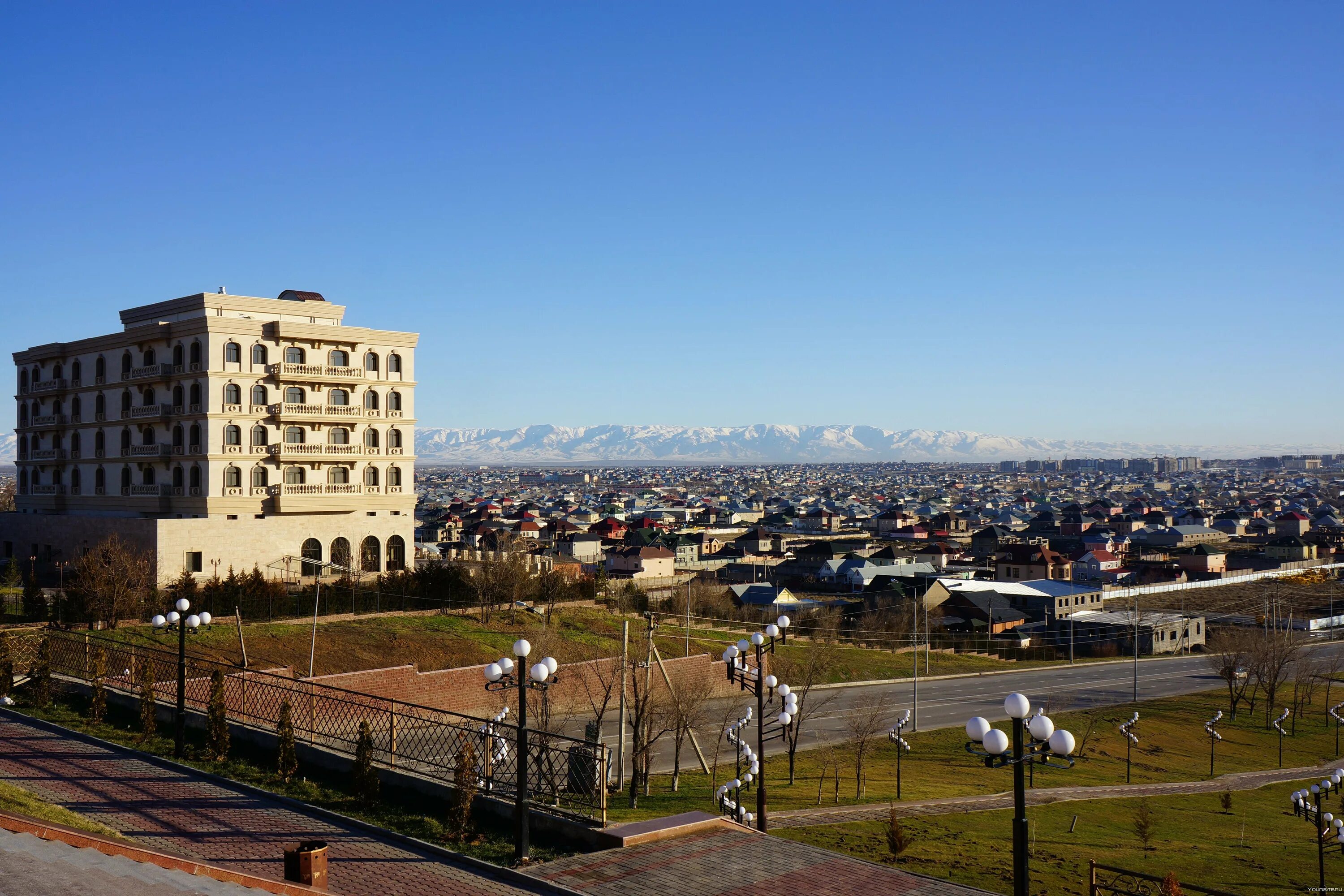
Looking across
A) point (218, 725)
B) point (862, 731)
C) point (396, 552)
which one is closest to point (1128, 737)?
point (862, 731)

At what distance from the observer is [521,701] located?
1290cm

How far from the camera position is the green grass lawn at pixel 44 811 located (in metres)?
11.6

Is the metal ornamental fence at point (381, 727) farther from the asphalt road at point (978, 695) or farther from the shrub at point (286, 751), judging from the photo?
the asphalt road at point (978, 695)

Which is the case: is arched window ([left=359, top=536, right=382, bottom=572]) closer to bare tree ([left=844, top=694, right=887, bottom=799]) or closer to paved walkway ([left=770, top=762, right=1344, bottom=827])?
bare tree ([left=844, top=694, right=887, bottom=799])

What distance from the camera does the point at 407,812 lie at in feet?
46.5

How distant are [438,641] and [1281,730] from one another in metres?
32.4

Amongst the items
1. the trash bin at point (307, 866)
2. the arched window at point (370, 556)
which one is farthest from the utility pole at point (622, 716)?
the arched window at point (370, 556)

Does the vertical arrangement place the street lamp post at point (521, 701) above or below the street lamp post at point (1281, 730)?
above

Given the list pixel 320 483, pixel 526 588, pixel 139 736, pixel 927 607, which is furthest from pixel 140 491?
pixel 927 607

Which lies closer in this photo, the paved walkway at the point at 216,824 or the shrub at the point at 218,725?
the paved walkway at the point at 216,824

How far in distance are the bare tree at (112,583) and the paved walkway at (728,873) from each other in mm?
24404

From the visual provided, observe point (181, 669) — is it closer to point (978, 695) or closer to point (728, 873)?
point (728, 873)

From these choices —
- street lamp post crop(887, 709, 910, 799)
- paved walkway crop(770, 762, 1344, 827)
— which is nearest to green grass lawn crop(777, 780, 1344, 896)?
paved walkway crop(770, 762, 1344, 827)

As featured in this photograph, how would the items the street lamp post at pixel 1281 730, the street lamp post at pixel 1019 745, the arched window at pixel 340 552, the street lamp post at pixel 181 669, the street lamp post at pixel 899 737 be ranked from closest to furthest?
1. the street lamp post at pixel 1019 745
2. the street lamp post at pixel 181 669
3. the street lamp post at pixel 899 737
4. the street lamp post at pixel 1281 730
5. the arched window at pixel 340 552
